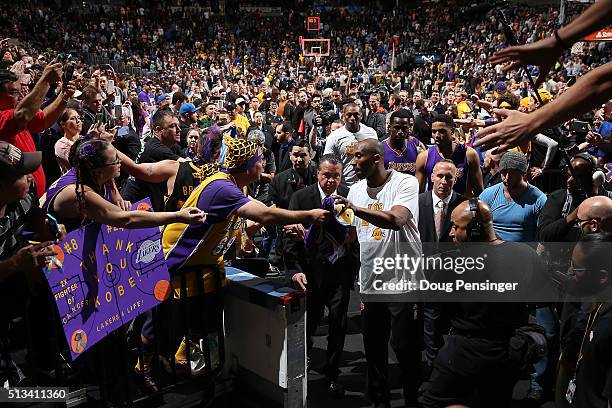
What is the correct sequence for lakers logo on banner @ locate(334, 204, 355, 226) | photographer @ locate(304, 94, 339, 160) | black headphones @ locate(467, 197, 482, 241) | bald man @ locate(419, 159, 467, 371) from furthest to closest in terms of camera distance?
photographer @ locate(304, 94, 339, 160)
bald man @ locate(419, 159, 467, 371)
lakers logo on banner @ locate(334, 204, 355, 226)
black headphones @ locate(467, 197, 482, 241)

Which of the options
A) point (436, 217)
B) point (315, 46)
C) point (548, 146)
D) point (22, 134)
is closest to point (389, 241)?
point (436, 217)

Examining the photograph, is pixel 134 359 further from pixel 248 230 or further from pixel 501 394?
pixel 501 394

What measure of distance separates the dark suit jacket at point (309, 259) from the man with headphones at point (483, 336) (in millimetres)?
1532

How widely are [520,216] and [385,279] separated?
158 cm

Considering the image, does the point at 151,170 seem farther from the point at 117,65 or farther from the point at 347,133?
the point at 117,65

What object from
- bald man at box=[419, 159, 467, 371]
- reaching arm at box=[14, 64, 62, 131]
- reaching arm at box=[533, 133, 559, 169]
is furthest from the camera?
reaching arm at box=[533, 133, 559, 169]

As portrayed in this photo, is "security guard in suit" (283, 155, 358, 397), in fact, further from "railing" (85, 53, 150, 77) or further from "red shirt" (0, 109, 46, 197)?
"railing" (85, 53, 150, 77)

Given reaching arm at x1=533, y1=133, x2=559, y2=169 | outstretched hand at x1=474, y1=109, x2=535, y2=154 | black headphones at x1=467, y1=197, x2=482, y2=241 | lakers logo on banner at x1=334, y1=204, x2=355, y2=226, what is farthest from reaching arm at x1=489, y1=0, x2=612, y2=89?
reaching arm at x1=533, y1=133, x2=559, y2=169

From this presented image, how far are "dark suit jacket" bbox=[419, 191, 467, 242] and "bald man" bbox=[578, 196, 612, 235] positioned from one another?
3.11ft

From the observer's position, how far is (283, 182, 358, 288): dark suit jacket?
4.95 metres

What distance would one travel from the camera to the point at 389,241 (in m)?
4.51

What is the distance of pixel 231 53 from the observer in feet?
116

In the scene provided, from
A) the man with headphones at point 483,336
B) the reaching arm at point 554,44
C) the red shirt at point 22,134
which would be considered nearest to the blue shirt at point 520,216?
the man with headphones at point 483,336

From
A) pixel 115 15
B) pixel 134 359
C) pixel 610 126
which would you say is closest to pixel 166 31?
pixel 115 15
